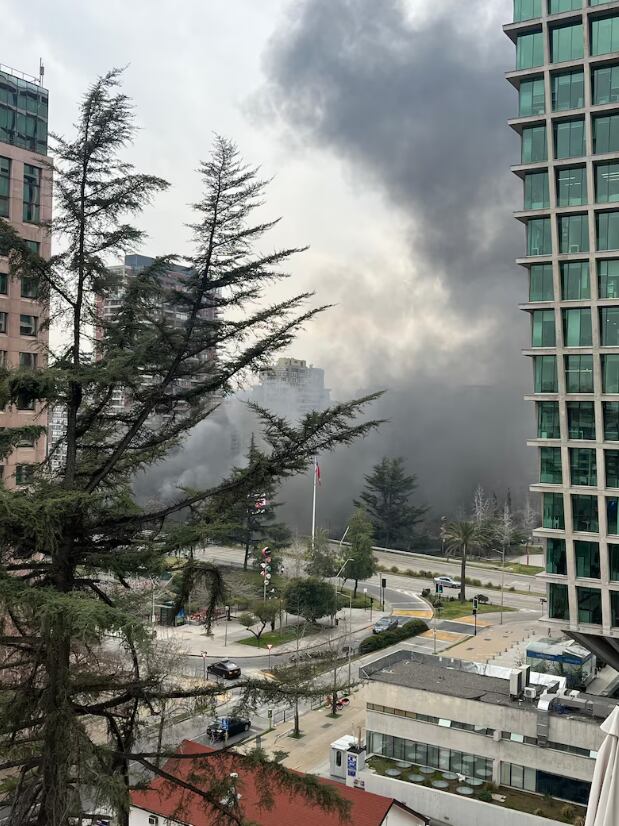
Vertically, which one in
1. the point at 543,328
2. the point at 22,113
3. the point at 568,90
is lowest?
the point at 543,328

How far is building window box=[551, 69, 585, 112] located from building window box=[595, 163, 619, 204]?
2801mm

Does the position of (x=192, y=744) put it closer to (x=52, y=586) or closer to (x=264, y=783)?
(x=264, y=783)

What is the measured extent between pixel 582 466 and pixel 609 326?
19.3 feet

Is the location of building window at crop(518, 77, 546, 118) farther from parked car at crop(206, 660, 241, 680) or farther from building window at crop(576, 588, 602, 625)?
parked car at crop(206, 660, 241, 680)

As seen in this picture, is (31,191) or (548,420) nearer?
(548,420)

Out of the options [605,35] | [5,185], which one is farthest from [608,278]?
[5,185]

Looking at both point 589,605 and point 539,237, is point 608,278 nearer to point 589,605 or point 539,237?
point 539,237

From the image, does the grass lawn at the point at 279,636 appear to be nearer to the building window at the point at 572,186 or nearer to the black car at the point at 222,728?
the black car at the point at 222,728

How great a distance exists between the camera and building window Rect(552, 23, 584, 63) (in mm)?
29969

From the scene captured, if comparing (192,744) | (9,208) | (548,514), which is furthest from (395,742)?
(9,208)

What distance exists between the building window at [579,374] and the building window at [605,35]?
486 inches

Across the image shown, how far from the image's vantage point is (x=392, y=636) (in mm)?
47969

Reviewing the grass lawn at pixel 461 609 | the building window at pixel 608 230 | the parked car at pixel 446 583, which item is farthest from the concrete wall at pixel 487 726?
the parked car at pixel 446 583

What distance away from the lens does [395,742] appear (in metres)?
27.0
